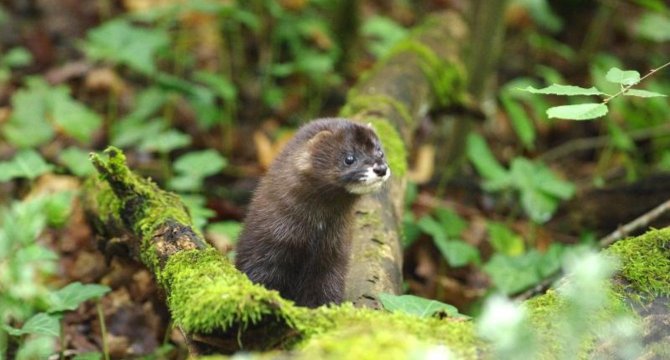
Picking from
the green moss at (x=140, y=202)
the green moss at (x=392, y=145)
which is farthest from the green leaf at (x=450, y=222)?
the green moss at (x=140, y=202)

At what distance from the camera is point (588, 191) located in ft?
21.7

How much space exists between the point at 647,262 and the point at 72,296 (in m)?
2.55

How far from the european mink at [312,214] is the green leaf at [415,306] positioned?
0.65 meters

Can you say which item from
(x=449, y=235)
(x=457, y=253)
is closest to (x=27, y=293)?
(x=457, y=253)

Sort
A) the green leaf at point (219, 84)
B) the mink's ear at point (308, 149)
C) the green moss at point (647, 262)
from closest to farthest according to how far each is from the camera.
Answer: the green moss at point (647, 262), the mink's ear at point (308, 149), the green leaf at point (219, 84)

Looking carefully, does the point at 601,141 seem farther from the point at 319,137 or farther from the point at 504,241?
the point at 319,137

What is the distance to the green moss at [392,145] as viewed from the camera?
4852 millimetres

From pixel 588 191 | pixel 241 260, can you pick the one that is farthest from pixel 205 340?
pixel 588 191

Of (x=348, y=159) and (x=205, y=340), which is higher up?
(x=348, y=159)

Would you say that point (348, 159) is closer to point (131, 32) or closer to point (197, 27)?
point (131, 32)

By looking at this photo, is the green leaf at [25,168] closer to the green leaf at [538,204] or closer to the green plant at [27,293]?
the green plant at [27,293]

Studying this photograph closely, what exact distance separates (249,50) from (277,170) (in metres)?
5.40

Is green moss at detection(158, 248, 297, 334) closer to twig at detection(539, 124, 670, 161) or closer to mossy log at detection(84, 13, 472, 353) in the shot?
mossy log at detection(84, 13, 472, 353)

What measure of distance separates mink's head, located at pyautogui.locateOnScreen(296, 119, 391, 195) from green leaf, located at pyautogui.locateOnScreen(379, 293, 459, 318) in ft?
2.53
